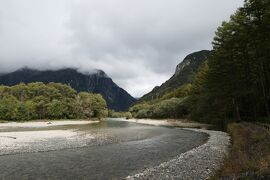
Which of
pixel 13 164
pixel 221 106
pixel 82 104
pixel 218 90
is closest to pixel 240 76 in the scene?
pixel 218 90

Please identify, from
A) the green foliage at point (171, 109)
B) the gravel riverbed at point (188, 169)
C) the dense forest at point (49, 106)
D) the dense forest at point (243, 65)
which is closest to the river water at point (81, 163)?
the gravel riverbed at point (188, 169)

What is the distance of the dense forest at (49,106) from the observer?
13250cm

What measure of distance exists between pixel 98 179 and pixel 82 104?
479ft

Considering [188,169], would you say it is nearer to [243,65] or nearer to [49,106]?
[243,65]

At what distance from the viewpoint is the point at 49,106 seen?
14138 centimetres

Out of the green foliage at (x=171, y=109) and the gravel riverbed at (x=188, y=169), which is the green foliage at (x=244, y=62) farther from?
the green foliage at (x=171, y=109)

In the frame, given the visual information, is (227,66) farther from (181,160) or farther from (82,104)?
(82,104)

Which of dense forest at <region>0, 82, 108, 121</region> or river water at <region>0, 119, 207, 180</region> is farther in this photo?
dense forest at <region>0, 82, 108, 121</region>

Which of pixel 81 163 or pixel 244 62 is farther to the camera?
pixel 244 62

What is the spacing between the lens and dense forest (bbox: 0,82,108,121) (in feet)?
435

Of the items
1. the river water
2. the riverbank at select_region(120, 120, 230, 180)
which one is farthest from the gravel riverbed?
the river water

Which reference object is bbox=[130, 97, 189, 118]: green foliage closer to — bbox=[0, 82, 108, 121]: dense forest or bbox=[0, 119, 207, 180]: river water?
bbox=[0, 82, 108, 121]: dense forest

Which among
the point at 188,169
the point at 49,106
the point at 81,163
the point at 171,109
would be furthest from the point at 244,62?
the point at 49,106

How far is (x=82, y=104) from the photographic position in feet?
526
